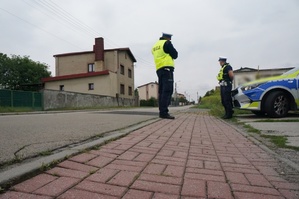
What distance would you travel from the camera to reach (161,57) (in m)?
6.47

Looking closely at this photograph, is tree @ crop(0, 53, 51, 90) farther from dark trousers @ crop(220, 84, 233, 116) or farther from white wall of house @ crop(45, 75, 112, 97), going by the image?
dark trousers @ crop(220, 84, 233, 116)

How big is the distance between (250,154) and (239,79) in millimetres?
5311

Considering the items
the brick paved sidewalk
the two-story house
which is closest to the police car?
the brick paved sidewalk

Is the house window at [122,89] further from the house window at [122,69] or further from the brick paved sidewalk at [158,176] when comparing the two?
the brick paved sidewalk at [158,176]

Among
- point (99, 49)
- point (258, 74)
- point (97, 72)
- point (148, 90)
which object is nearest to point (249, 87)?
point (258, 74)

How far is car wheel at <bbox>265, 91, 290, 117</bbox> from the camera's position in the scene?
258 inches

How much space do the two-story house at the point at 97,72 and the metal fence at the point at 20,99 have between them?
42.5 ft

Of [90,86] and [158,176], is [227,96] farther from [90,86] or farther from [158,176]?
[90,86]

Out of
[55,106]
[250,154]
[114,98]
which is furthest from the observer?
[114,98]

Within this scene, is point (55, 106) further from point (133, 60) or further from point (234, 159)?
point (133, 60)

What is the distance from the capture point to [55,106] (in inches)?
803

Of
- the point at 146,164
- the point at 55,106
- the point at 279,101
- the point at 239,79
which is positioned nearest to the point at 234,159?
the point at 146,164

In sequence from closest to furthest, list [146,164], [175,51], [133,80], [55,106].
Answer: [146,164] < [175,51] < [55,106] < [133,80]

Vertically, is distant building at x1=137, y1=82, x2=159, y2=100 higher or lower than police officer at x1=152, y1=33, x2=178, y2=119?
higher
